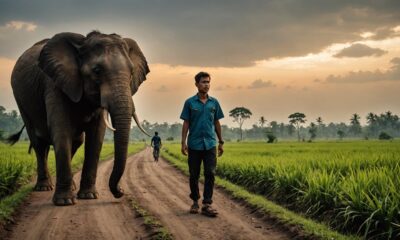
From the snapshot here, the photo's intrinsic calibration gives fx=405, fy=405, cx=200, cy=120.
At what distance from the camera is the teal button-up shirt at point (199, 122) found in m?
7.68

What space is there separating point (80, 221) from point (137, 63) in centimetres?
438

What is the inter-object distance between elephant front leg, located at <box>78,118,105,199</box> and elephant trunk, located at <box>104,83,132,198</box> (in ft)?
5.94

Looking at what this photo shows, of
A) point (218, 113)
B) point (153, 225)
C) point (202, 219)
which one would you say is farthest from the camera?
point (218, 113)

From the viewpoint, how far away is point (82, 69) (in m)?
9.10

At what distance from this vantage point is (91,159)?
33.2ft

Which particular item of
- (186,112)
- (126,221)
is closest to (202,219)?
(126,221)

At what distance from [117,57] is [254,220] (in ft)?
14.6

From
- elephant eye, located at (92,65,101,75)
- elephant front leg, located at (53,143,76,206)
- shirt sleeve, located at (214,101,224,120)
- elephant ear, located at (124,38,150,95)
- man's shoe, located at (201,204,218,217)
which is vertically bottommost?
man's shoe, located at (201,204,218,217)

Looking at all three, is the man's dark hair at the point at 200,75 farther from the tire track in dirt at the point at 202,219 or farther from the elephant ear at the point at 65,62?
the elephant ear at the point at 65,62

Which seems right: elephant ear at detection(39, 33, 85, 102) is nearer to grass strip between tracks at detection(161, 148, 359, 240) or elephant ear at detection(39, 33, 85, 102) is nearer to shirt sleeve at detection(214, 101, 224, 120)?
shirt sleeve at detection(214, 101, 224, 120)

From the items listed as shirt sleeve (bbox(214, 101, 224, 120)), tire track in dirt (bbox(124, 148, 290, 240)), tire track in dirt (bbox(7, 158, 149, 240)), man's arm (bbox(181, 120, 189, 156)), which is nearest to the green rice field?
tire track in dirt (bbox(124, 148, 290, 240))

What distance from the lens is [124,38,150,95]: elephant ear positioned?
9.89 metres

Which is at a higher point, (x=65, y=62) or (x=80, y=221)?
(x=65, y=62)

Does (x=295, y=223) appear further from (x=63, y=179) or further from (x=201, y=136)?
(x=63, y=179)
